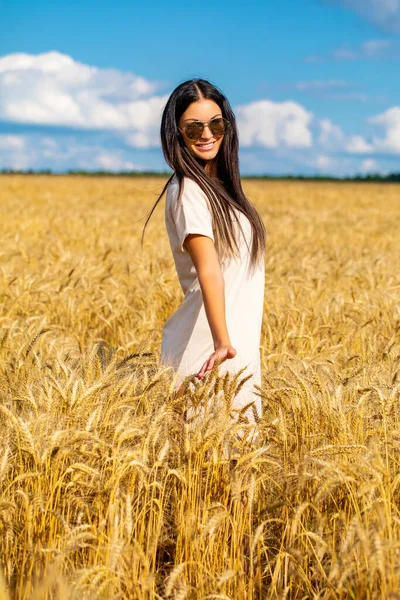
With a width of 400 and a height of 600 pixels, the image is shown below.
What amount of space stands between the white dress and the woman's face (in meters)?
0.15

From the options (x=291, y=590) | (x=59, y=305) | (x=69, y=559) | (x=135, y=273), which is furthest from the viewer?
(x=135, y=273)

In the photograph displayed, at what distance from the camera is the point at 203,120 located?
2.89 meters

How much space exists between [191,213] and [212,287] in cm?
29

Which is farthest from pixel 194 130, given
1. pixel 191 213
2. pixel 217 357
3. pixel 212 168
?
pixel 217 357

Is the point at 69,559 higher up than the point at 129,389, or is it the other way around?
the point at 129,389

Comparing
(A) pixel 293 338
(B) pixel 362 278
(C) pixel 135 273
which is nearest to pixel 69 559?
(A) pixel 293 338

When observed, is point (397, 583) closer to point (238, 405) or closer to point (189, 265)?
point (238, 405)

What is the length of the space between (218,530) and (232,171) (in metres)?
1.46

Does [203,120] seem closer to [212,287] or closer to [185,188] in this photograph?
[185,188]

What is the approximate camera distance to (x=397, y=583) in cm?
188

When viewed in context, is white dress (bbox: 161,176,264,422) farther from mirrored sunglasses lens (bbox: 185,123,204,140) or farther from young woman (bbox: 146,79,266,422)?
mirrored sunglasses lens (bbox: 185,123,204,140)

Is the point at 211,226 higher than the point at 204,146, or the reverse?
the point at 204,146

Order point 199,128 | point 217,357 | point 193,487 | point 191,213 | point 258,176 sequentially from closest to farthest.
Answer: point 193,487 < point 217,357 < point 191,213 < point 199,128 < point 258,176

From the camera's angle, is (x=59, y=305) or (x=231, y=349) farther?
(x=59, y=305)
